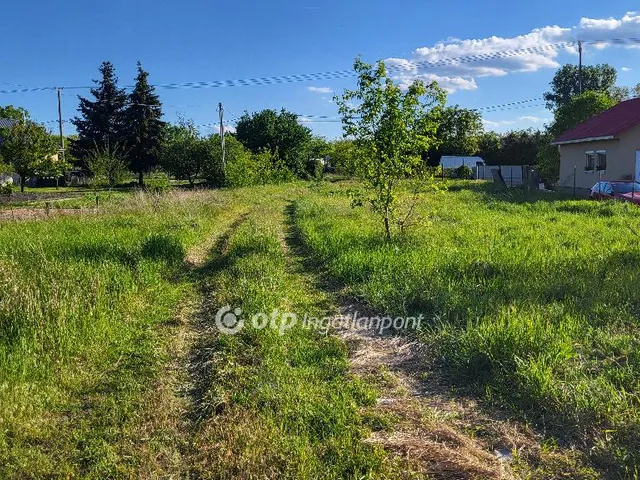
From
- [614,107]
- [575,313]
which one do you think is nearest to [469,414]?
[575,313]

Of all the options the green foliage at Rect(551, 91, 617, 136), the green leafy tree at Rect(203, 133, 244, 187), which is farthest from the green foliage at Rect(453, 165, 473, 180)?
the green leafy tree at Rect(203, 133, 244, 187)

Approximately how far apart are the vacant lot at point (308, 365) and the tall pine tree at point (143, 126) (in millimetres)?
39542

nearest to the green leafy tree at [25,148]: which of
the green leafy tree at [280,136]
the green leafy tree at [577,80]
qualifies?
the green leafy tree at [280,136]

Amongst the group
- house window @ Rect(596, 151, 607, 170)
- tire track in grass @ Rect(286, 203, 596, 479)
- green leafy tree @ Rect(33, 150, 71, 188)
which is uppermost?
green leafy tree @ Rect(33, 150, 71, 188)

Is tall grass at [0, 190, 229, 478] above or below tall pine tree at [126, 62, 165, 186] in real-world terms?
below

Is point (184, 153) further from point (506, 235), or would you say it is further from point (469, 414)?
point (469, 414)

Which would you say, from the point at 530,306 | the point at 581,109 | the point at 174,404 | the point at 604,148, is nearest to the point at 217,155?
the point at 581,109

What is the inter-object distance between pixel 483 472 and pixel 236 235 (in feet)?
31.3

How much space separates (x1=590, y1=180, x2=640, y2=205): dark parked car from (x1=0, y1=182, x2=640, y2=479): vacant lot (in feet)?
36.5

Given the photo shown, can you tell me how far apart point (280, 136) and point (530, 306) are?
4580 centimetres

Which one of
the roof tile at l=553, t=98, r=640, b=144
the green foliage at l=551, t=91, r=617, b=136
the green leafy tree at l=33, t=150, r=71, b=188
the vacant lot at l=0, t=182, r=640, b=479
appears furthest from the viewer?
the green leafy tree at l=33, t=150, r=71, b=188

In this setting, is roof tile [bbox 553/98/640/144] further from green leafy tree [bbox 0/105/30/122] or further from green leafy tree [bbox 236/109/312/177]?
green leafy tree [bbox 0/105/30/122]

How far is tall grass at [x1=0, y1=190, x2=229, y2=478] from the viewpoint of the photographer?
3230mm

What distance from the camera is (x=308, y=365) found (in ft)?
14.6
